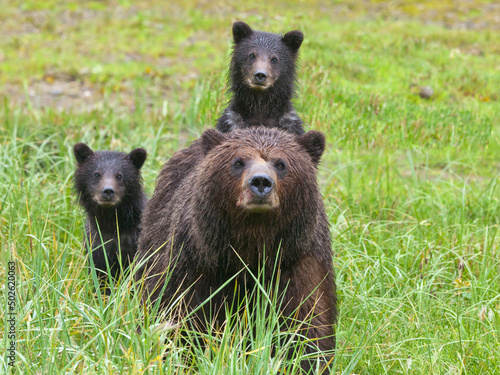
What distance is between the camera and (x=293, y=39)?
5543mm

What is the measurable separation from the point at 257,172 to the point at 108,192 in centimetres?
266

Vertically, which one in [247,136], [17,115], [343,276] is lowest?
[343,276]

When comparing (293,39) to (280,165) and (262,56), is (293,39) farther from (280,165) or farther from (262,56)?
(280,165)

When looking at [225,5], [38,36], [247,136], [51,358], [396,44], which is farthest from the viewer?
[225,5]

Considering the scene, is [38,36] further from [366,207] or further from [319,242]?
[319,242]

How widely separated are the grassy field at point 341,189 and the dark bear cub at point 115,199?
8.1 inches

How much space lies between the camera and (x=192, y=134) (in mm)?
7488

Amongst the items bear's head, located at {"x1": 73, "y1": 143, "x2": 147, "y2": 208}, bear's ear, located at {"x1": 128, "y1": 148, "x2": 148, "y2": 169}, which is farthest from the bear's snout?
bear's ear, located at {"x1": 128, "y1": 148, "x2": 148, "y2": 169}

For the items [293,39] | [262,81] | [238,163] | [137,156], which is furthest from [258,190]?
[137,156]

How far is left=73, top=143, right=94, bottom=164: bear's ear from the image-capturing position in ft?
19.5

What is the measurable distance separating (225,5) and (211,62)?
4.52m

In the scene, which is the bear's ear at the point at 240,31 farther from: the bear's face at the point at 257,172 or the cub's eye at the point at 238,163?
the cub's eye at the point at 238,163

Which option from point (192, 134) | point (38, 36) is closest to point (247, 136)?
point (192, 134)

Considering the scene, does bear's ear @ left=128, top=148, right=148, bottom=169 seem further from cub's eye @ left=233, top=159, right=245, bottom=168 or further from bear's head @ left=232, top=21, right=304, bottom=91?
cub's eye @ left=233, top=159, right=245, bottom=168
